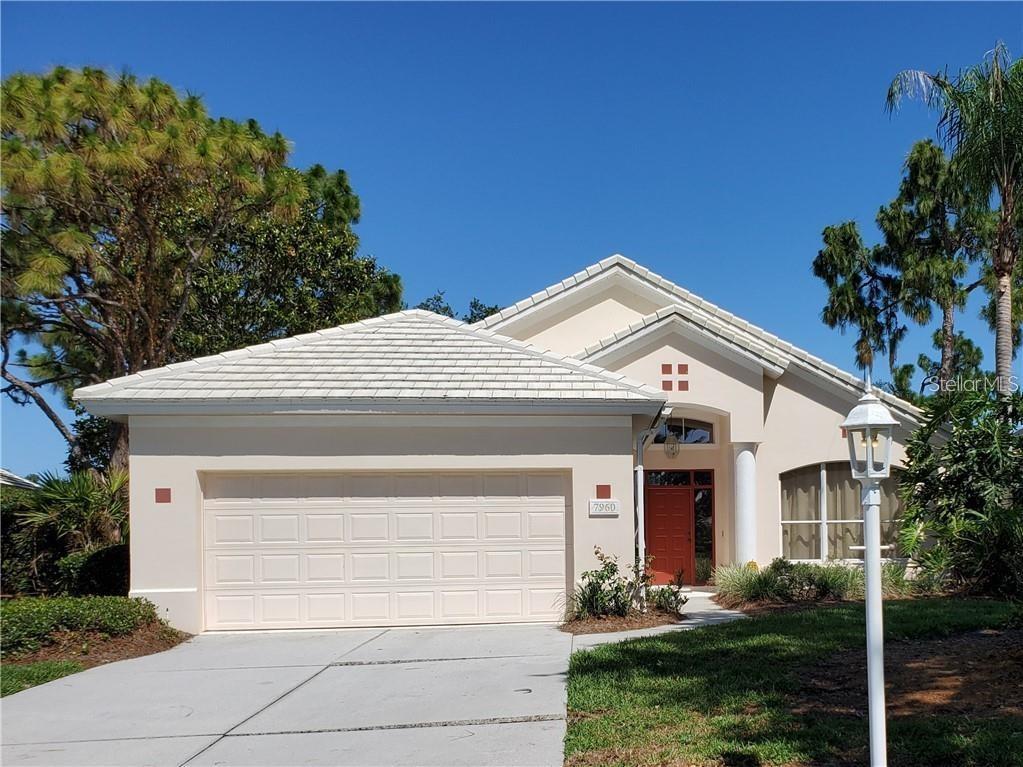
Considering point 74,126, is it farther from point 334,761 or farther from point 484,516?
point 334,761

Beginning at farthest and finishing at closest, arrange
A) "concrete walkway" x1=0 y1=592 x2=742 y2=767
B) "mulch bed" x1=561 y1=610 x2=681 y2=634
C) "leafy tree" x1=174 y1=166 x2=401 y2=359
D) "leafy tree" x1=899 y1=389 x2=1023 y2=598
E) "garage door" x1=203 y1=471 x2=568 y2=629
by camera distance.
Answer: "leafy tree" x1=174 y1=166 x2=401 y2=359 → "garage door" x1=203 y1=471 x2=568 y2=629 → "mulch bed" x1=561 y1=610 x2=681 y2=634 → "leafy tree" x1=899 y1=389 x2=1023 y2=598 → "concrete walkway" x1=0 y1=592 x2=742 y2=767

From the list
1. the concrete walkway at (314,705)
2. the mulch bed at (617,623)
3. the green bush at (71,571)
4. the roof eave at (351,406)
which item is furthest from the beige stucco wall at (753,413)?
the green bush at (71,571)

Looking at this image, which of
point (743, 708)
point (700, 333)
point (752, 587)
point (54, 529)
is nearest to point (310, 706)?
point (743, 708)

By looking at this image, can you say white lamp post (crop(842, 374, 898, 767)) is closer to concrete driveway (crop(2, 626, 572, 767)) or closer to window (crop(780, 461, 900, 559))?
concrete driveway (crop(2, 626, 572, 767))

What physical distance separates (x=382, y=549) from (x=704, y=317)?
8584 millimetres

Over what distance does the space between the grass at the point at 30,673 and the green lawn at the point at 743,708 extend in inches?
230

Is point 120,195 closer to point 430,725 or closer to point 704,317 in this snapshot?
point 704,317

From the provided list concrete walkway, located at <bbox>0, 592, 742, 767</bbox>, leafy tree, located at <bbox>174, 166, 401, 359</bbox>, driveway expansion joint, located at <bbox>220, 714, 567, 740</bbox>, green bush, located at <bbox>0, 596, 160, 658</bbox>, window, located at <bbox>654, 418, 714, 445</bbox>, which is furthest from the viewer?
leafy tree, located at <bbox>174, 166, 401, 359</bbox>

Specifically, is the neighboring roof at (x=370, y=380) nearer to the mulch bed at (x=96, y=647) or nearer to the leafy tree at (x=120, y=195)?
the mulch bed at (x=96, y=647)

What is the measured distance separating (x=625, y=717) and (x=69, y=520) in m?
11.1

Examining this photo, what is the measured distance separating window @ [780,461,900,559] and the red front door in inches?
79.4

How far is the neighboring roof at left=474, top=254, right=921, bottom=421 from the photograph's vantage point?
15.5 metres

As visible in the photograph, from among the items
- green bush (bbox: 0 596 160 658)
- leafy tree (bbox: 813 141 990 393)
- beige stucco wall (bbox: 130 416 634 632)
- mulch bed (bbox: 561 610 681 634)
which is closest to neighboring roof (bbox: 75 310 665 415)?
beige stucco wall (bbox: 130 416 634 632)

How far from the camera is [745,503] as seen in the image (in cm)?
1519
